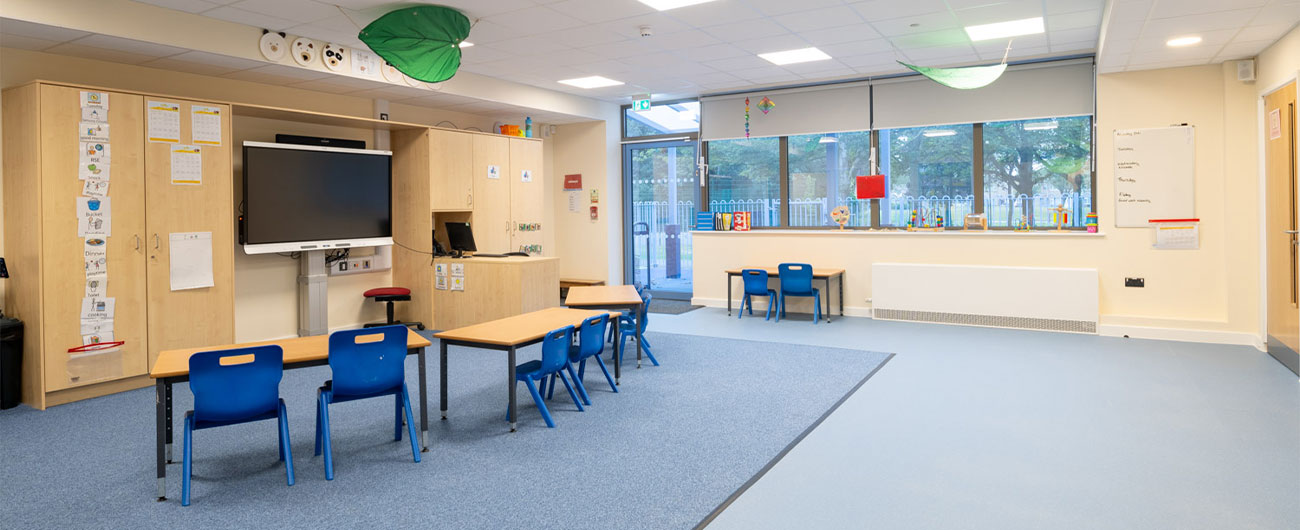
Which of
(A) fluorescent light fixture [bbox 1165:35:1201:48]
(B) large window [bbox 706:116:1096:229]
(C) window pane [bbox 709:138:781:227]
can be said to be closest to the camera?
(A) fluorescent light fixture [bbox 1165:35:1201:48]

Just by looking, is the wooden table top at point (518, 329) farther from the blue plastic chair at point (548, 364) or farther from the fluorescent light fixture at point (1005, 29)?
the fluorescent light fixture at point (1005, 29)

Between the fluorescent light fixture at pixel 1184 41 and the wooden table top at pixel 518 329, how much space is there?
471cm

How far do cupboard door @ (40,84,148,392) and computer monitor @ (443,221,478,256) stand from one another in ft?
9.95

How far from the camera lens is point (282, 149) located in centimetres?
668

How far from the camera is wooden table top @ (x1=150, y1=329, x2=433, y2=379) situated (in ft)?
11.2

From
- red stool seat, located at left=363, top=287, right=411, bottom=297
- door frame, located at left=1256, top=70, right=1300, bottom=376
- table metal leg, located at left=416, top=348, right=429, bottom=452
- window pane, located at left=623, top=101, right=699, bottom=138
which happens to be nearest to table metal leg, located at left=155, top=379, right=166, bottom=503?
table metal leg, located at left=416, top=348, right=429, bottom=452

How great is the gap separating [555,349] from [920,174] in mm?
5640

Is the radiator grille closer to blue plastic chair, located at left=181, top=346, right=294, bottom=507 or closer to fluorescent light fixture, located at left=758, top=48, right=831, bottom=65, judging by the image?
fluorescent light fixture, located at left=758, top=48, right=831, bottom=65

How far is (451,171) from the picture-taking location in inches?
319

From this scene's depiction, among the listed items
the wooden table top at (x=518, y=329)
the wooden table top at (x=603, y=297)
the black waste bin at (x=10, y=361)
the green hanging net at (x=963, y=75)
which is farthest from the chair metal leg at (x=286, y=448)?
the green hanging net at (x=963, y=75)

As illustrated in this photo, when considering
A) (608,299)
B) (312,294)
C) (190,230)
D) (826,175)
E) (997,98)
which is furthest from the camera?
(826,175)

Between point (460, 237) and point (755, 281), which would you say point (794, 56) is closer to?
point (755, 281)

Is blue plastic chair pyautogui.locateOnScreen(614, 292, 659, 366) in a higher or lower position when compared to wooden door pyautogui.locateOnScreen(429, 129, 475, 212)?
lower

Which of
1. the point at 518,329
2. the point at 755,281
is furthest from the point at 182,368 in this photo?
the point at 755,281
